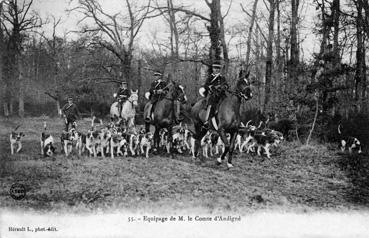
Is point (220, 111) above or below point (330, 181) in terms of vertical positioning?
above

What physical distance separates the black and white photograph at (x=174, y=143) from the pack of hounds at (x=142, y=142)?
1.8 inches

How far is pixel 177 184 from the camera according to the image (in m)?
8.49

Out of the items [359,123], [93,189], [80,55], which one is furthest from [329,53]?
[80,55]

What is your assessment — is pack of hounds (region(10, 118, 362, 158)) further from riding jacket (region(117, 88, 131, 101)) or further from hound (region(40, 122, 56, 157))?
riding jacket (region(117, 88, 131, 101))

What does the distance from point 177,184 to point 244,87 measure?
3.02 m

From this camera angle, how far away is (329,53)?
1252 centimetres

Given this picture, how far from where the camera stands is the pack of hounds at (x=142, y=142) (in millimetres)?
10898

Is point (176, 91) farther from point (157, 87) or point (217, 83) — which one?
point (217, 83)

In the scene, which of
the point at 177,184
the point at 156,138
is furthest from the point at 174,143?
the point at 177,184

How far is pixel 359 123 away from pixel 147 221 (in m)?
7.67

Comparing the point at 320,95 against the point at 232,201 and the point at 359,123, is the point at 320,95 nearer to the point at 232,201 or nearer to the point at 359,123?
the point at 359,123

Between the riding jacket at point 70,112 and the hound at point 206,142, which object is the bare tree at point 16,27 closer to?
the riding jacket at point 70,112

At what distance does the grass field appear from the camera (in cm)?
785

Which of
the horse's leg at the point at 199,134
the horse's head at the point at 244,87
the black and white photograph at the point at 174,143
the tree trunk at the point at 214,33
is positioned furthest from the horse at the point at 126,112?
the horse's head at the point at 244,87
